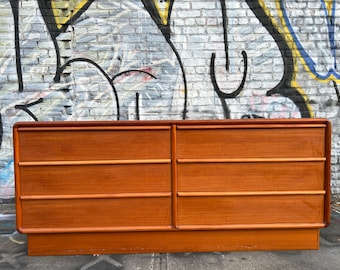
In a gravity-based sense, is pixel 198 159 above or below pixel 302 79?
below

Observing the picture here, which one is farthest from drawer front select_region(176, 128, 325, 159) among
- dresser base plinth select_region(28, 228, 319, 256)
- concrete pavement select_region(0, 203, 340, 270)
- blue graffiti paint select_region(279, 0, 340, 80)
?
blue graffiti paint select_region(279, 0, 340, 80)

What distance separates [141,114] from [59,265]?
7.86 ft

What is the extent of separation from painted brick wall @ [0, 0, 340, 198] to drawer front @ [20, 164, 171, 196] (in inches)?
71.0

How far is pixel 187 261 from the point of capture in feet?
11.4

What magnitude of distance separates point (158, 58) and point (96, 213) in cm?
246

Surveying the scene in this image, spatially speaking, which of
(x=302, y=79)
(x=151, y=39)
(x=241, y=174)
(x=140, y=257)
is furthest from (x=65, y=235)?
(x=302, y=79)

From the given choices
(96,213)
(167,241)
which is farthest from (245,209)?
(96,213)

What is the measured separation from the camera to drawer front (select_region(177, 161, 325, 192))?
352 centimetres

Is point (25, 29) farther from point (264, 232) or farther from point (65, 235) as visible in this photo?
point (264, 232)

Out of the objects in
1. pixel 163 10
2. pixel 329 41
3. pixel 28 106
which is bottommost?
pixel 28 106

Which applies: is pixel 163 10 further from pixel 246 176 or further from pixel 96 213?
pixel 96 213

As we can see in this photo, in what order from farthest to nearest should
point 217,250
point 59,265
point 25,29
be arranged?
1. point 25,29
2. point 217,250
3. point 59,265

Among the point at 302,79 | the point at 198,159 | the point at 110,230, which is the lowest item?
the point at 110,230

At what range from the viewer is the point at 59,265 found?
3.42 metres
